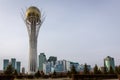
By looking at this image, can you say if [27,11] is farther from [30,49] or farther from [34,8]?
[30,49]

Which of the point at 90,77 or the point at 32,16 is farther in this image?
the point at 32,16

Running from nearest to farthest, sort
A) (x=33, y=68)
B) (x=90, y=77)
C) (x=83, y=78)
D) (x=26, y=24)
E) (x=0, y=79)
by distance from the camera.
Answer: (x=0, y=79) < (x=83, y=78) < (x=90, y=77) < (x=26, y=24) < (x=33, y=68)

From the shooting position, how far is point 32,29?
70.3m

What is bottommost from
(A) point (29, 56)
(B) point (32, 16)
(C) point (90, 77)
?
(C) point (90, 77)

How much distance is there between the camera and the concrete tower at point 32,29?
6925 centimetres

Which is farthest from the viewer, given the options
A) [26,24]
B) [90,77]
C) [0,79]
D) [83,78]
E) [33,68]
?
[33,68]

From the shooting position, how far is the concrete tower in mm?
69250

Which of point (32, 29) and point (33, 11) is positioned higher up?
point (33, 11)

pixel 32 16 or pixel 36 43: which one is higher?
pixel 32 16

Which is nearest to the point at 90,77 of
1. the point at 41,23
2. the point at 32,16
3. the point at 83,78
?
the point at 83,78

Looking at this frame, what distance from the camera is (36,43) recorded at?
70188mm

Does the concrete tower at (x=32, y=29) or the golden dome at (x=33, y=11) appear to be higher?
the golden dome at (x=33, y=11)

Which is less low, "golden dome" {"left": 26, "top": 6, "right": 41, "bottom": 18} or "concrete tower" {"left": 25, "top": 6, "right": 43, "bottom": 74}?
"golden dome" {"left": 26, "top": 6, "right": 41, "bottom": 18}

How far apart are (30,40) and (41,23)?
784cm
